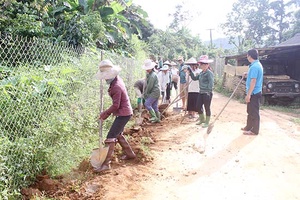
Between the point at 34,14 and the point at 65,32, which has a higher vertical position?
the point at 34,14

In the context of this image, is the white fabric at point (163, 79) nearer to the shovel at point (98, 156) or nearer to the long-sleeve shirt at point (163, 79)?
the long-sleeve shirt at point (163, 79)

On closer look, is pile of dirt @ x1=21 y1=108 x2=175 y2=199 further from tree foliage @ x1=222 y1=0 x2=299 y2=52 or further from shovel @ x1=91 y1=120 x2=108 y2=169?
tree foliage @ x1=222 y1=0 x2=299 y2=52

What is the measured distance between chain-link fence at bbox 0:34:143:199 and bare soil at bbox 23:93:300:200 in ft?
0.93

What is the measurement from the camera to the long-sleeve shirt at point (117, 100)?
14.9 ft

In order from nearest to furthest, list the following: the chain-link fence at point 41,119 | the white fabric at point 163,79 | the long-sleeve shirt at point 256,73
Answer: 1. the chain-link fence at point 41,119
2. the long-sleeve shirt at point 256,73
3. the white fabric at point 163,79

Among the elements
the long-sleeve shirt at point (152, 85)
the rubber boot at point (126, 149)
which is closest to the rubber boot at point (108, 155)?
the rubber boot at point (126, 149)

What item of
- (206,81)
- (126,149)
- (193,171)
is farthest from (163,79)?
(193,171)

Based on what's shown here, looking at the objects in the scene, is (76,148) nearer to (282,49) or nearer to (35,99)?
(35,99)

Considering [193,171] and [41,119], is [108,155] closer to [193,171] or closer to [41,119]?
[41,119]

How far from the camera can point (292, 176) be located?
4.54m

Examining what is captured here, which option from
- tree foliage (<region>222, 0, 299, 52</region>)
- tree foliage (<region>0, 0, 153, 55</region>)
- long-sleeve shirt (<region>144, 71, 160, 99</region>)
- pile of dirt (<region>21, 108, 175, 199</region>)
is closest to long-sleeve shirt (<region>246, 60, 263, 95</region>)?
long-sleeve shirt (<region>144, 71, 160, 99</region>)

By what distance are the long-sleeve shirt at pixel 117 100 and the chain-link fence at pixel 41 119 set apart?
698mm

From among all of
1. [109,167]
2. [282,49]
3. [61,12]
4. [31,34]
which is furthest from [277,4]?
[109,167]

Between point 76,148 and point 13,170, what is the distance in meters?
1.41
